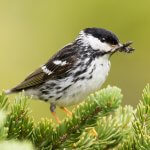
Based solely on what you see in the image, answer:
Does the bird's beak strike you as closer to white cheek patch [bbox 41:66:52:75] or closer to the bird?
the bird

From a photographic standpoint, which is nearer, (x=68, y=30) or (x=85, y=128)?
(x=85, y=128)

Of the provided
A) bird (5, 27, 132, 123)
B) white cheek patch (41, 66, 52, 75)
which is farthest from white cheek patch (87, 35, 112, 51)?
white cheek patch (41, 66, 52, 75)

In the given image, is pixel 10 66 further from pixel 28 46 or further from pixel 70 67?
pixel 70 67

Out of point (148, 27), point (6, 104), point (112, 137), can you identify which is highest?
point (148, 27)

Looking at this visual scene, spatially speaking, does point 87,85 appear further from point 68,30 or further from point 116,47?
point 68,30

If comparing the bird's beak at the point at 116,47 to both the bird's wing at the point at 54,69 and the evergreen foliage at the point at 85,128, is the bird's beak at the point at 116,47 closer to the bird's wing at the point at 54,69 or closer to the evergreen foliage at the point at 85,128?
the bird's wing at the point at 54,69

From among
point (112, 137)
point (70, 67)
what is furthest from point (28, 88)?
point (112, 137)

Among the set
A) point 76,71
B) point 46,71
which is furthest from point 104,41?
point 46,71
